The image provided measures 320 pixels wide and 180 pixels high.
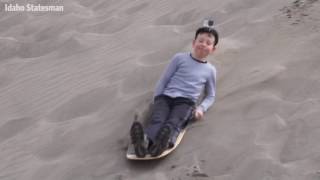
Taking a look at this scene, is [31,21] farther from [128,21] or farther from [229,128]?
[229,128]

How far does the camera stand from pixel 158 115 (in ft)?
14.7

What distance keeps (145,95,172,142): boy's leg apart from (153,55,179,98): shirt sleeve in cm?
7

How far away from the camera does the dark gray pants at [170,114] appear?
4.34 metres

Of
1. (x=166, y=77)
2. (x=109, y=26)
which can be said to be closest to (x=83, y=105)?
(x=166, y=77)

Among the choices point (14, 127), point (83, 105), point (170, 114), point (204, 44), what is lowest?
point (14, 127)

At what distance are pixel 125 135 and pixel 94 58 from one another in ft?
5.07

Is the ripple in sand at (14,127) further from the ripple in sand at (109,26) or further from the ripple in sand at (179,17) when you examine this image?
the ripple in sand at (179,17)

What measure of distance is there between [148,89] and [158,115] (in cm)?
70

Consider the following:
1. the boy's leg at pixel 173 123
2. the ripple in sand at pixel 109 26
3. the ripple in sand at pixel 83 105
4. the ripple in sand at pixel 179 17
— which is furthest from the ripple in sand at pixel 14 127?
the ripple in sand at pixel 179 17

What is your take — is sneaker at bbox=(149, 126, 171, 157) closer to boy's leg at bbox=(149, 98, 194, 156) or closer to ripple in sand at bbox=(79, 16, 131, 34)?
boy's leg at bbox=(149, 98, 194, 156)

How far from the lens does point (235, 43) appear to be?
18.0 feet

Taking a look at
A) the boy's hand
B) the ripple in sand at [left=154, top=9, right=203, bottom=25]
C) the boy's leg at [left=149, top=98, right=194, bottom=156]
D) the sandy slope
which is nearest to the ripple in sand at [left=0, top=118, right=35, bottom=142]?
the sandy slope

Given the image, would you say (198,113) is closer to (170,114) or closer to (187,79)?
(170,114)

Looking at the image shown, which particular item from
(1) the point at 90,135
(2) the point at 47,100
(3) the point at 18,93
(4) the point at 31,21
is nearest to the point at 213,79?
(1) the point at 90,135
